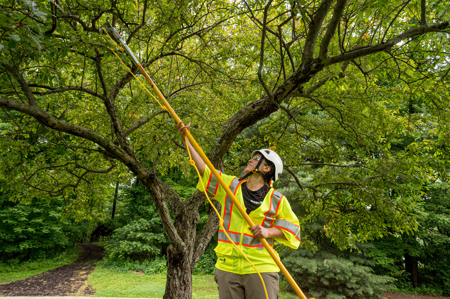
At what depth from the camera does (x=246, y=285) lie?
195 centimetres

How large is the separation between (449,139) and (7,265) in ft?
58.9

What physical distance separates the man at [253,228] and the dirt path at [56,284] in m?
10.5

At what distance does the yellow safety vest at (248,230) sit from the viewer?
2014 millimetres

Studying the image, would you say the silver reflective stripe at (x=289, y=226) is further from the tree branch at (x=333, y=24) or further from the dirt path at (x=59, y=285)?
the dirt path at (x=59, y=285)

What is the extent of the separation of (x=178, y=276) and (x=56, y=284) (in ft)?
33.0

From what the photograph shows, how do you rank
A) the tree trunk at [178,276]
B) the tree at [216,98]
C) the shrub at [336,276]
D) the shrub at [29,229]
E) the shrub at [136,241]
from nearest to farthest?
1. the tree at [216,98]
2. the tree trunk at [178,276]
3. the shrub at [336,276]
4. the shrub at [29,229]
5. the shrub at [136,241]

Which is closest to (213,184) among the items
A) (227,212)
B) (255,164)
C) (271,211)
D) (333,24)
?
(227,212)

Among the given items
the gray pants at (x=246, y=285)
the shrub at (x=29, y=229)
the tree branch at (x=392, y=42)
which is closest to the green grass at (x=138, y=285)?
the shrub at (x=29, y=229)

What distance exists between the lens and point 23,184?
559 centimetres

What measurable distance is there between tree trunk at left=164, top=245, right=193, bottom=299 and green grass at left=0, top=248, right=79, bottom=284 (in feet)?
36.5

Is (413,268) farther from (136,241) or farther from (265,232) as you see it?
(265,232)

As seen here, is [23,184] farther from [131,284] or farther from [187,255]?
[131,284]

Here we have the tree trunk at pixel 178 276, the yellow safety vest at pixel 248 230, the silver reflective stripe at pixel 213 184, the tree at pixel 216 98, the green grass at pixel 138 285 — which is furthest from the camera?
the green grass at pixel 138 285

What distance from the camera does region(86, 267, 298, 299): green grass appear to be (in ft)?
33.9
